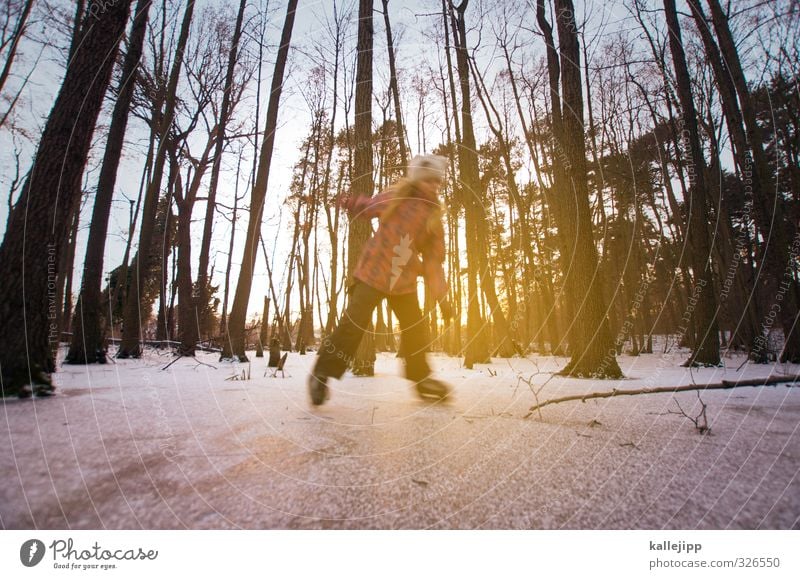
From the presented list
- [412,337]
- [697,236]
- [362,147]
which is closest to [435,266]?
[412,337]

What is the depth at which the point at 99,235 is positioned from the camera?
19.4ft

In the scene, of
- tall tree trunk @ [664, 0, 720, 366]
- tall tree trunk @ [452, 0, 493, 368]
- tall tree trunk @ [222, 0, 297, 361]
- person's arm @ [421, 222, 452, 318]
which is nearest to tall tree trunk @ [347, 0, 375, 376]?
person's arm @ [421, 222, 452, 318]

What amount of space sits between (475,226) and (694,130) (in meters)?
4.39

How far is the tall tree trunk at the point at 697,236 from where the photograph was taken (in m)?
5.50

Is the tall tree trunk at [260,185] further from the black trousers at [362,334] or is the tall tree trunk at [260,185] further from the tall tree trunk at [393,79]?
the black trousers at [362,334]

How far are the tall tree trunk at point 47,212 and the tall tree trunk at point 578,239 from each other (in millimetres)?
4862

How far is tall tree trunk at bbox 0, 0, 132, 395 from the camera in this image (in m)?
2.09

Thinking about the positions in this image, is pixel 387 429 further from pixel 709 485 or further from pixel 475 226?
pixel 475 226

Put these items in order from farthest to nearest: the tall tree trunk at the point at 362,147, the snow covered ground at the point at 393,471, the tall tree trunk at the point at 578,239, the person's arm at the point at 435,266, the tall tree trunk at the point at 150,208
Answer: the tall tree trunk at the point at 150,208 < the tall tree trunk at the point at 578,239 < the tall tree trunk at the point at 362,147 < the person's arm at the point at 435,266 < the snow covered ground at the point at 393,471

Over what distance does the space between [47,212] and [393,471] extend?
9.96 feet

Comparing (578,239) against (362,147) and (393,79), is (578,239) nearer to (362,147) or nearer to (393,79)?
(362,147)

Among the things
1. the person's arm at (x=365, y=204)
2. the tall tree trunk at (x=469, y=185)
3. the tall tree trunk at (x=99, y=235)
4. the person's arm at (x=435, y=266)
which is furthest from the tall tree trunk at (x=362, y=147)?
the tall tree trunk at (x=469, y=185)

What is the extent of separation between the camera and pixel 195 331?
866cm

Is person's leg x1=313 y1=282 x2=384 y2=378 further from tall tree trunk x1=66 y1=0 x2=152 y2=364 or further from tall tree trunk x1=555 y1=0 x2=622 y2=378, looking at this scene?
tall tree trunk x1=66 y1=0 x2=152 y2=364
